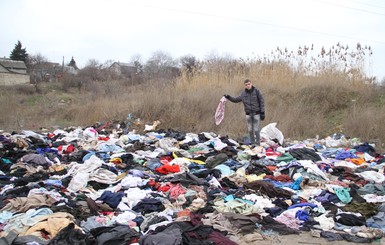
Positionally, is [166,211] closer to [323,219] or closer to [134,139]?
[323,219]

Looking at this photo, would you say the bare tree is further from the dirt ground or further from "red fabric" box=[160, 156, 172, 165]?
the dirt ground

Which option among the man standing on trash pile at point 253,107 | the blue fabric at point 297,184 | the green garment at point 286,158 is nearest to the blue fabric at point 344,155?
the green garment at point 286,158

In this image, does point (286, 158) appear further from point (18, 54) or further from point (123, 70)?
point (18, 54)

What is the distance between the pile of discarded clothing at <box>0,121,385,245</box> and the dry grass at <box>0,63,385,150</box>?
2.62 m

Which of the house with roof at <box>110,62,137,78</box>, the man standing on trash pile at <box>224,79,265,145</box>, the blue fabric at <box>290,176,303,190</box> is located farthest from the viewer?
the house with roof at <box>110,62,137,78</box>

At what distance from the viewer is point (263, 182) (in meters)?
5.54

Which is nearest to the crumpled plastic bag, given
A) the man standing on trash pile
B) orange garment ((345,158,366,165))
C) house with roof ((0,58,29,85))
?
the man standing on trash pile

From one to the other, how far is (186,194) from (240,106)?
7277 mm

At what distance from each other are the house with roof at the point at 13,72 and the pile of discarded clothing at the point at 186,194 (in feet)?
140

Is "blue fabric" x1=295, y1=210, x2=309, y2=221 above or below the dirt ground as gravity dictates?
above

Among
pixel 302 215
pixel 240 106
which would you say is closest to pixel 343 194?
pixel 302 215

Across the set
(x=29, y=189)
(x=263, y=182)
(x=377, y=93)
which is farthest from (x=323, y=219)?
(x=377, y=93)

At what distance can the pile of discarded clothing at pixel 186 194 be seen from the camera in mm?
3941

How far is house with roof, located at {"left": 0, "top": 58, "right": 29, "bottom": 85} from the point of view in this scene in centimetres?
4597
